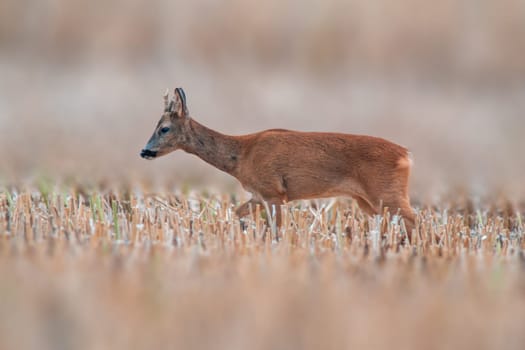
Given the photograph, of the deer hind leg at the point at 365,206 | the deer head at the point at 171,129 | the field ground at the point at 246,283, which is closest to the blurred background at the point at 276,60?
the deer head at the point at 171,129

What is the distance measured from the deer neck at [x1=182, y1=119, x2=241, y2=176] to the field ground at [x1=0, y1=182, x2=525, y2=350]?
0.89 metres

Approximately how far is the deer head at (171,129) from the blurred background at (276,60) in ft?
30.0

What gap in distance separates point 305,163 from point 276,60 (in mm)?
11521

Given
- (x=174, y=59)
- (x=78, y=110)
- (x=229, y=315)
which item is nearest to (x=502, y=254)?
(x=229, y=315)

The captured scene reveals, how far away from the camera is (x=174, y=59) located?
21.7 m

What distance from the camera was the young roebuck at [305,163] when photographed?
393 inches

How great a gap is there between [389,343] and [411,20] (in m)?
16.0

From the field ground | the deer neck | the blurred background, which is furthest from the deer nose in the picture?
the blurred background

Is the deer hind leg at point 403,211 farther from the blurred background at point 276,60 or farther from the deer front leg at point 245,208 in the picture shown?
the blurred background at point 276,60

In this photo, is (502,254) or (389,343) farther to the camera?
(502,254)

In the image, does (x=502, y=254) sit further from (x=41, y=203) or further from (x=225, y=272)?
(x=41, y=203)

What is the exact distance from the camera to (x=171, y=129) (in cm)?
1041

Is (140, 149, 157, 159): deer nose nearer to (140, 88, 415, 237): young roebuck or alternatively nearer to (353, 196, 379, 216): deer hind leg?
(140, 88, 415, 237): young roebuck

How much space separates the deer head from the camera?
10.3 metres
